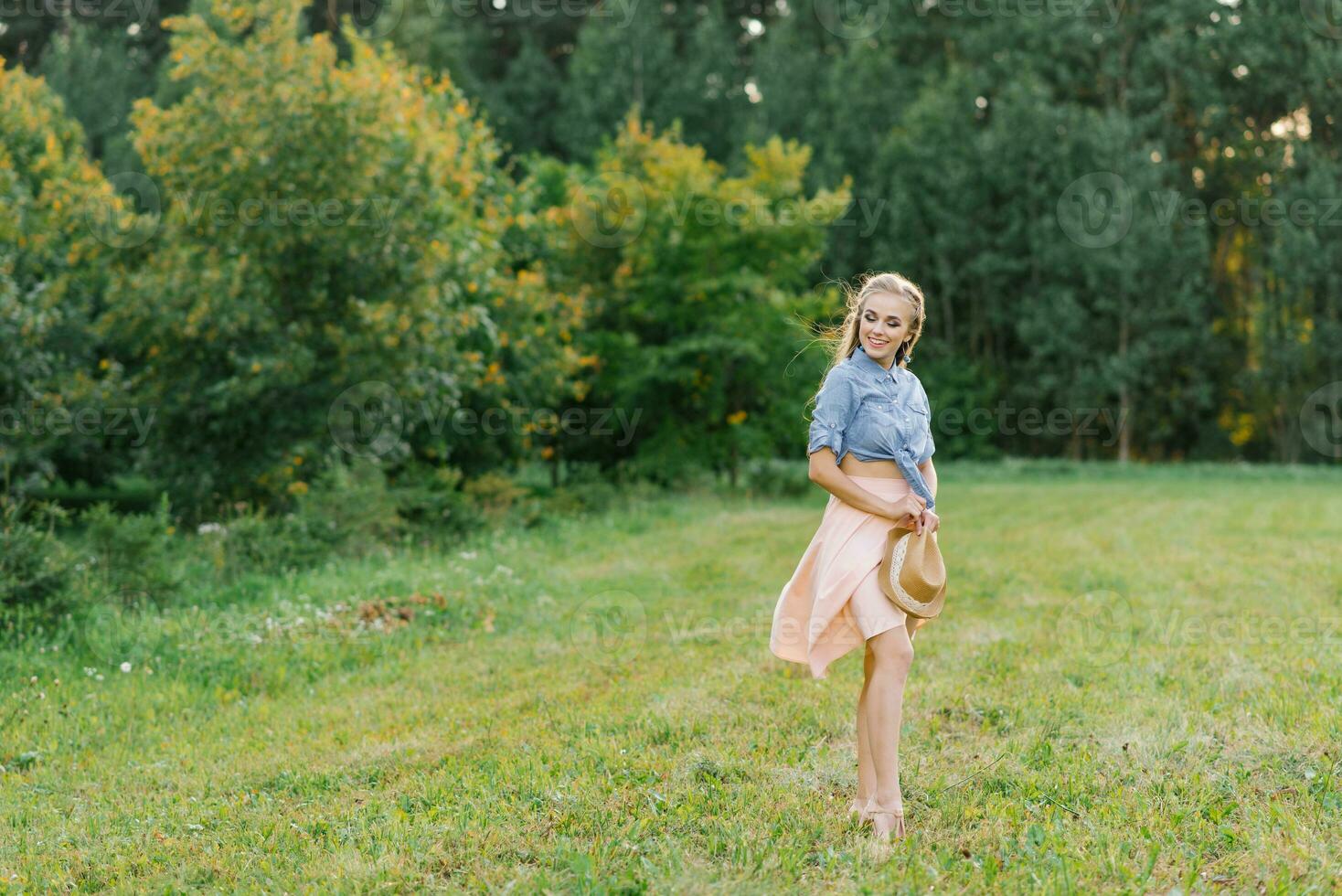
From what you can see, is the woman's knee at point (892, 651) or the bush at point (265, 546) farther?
the bush at point (265, 546)

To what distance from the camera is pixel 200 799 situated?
4.39 m

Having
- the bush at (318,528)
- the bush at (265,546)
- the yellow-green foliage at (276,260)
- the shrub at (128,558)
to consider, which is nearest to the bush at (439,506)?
the bush at (318,528)

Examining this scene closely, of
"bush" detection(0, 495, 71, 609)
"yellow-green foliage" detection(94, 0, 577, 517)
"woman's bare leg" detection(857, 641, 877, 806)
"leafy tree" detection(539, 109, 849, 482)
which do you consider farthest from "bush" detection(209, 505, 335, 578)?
"leafy tree" detection(539, 109, 849, 482)

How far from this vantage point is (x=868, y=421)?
12.8ft

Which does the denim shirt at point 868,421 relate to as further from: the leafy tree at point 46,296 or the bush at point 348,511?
the leafy tree at point 46,296

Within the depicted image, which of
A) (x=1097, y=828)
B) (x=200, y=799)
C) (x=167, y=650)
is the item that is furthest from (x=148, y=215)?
(x=1097, y=828)

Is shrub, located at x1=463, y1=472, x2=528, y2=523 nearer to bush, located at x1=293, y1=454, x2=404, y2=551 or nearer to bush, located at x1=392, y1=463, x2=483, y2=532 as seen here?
bush, located at x1=392, y1=463, x2=483, y2=532

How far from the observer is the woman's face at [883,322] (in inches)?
156

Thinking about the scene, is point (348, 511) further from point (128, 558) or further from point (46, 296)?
point (46, 296)

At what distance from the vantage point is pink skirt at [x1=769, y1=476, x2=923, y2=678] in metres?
3.83

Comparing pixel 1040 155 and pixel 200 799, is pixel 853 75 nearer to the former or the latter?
pixel 1040 155

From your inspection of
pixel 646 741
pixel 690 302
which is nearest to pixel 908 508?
pixel 646 741

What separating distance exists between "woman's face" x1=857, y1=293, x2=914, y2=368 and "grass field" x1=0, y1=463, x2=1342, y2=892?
1.71 m

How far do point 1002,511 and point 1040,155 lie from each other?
15919mm
